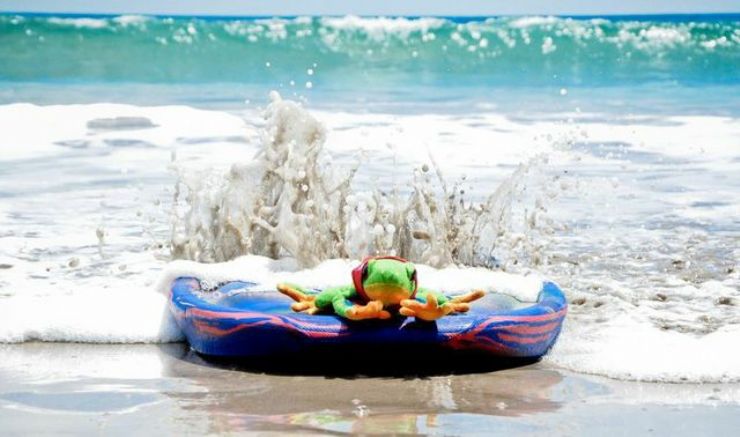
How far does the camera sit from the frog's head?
5387 millimetres

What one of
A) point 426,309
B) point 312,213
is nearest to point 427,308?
point 426,309

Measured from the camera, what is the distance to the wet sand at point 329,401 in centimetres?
473

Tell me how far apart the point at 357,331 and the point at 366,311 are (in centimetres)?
10

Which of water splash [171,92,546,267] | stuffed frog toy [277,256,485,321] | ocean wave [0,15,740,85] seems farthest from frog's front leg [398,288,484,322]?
ocean wave [0,15,740,85]

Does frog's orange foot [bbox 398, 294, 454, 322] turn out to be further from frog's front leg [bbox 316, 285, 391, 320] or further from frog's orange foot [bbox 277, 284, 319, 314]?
frog's orange foot [bbox 277, 284, 319, 314]

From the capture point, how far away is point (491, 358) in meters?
5.59

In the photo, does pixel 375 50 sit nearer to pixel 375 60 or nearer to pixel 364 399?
pixel 375 60

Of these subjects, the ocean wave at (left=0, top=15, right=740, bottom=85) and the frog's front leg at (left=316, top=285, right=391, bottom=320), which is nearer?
the frog's front leg at (left=316, top=285, right=391, bottom=320)

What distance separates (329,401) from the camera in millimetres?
5039

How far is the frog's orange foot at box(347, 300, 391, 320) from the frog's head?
0.07 metres

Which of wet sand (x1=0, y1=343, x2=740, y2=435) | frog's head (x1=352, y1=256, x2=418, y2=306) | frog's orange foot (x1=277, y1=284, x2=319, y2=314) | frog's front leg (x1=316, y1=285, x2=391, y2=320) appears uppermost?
frog's head (x1=352, y1=256, x2=418, y2=306)

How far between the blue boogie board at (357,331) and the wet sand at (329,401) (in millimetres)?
101

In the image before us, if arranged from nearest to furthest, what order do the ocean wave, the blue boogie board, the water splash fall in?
the blue boogie board → the water splash → the ocean wave

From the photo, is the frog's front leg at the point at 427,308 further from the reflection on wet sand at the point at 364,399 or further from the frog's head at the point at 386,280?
the reflection on wet sand at the point at 364,399
